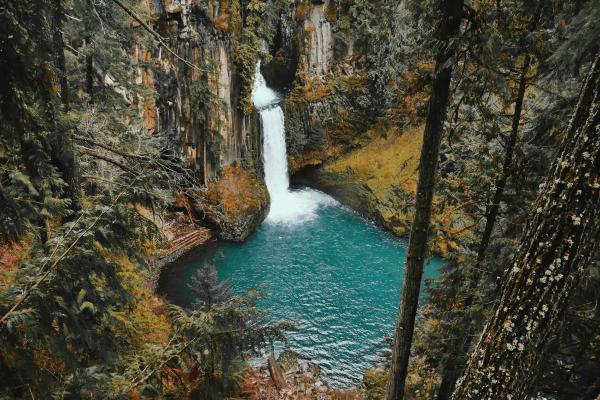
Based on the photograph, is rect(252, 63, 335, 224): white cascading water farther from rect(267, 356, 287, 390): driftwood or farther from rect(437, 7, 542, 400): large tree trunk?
rect(437, 7, 542, 400): large tree trunk

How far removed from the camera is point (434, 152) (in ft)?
14.9

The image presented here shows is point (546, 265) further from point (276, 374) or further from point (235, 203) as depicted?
point (235, 203)

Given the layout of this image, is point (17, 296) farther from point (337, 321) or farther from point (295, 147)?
point (295, 147)

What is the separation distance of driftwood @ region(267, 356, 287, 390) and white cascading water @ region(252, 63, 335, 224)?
453 inches

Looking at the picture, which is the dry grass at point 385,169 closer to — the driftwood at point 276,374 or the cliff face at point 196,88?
the cliff face at point 196,88

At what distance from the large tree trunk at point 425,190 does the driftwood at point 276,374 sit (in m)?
6.10

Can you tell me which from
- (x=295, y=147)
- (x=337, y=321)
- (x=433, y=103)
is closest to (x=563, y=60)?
(x=433, y=103)

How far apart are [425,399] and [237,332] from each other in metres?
5.01

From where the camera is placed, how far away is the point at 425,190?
15.6 feet

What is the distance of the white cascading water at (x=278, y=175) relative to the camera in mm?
23413

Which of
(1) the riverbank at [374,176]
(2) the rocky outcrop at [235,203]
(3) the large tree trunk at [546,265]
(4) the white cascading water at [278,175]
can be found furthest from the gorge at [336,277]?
(4) the white cascading water at [278,175]

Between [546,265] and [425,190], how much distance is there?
212 centimetres

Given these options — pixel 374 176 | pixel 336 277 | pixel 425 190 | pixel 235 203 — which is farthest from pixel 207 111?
pixel 425 190

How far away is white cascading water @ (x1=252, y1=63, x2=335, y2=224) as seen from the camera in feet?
76.8
